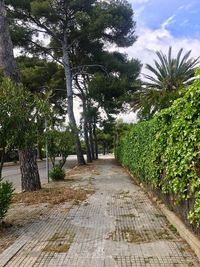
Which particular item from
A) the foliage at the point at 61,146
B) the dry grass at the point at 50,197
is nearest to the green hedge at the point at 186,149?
the dry grass at the point at 50,197

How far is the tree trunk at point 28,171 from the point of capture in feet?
40.6

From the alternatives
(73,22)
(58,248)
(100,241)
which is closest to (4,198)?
(58,248)

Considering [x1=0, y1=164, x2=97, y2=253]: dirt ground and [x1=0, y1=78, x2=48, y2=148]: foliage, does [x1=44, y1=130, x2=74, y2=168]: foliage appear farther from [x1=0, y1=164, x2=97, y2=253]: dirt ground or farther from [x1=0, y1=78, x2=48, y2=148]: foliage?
[x1=0, y1=78, x2=48, y2=148]: foliage

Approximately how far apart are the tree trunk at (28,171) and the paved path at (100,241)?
4.03 metres

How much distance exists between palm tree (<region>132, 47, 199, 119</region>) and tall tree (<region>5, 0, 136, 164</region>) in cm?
382

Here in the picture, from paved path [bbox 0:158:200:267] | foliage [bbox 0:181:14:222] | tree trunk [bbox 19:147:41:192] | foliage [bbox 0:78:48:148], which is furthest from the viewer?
tree trunk [bbox 19:147:41:192]

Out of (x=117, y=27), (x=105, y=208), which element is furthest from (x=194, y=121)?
(x=117, y=27)

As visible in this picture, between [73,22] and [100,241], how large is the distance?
2344cm

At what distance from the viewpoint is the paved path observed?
15.6 ft

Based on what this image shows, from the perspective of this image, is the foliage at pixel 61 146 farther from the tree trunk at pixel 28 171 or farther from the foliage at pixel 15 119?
the foliage at pixel 15 119

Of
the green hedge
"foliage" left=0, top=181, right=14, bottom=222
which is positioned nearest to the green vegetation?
"foliage" left=0, top=181, right=14, bottom=222

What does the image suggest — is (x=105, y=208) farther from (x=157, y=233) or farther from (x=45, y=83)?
(x=45, y=83)

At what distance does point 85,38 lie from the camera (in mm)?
27484

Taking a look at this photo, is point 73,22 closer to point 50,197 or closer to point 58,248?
point 50,197
